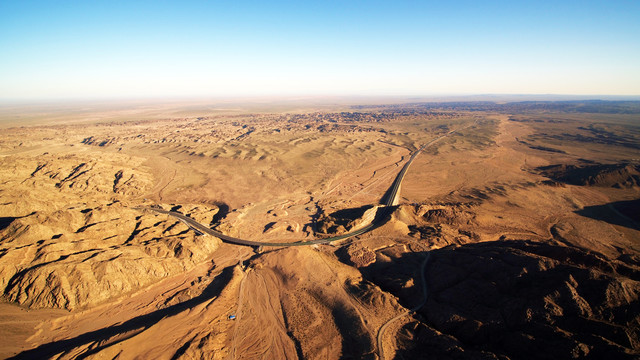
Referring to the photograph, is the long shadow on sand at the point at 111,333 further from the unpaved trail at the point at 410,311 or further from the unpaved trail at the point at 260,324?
the unpaved trail at the point at 410,311

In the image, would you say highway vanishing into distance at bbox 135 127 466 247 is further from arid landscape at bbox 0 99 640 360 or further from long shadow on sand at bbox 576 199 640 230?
long shadow on sand at bbox 576 199 640 230

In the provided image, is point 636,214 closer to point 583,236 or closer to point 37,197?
point 583,236

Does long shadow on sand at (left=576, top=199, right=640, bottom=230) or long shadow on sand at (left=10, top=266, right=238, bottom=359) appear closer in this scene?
long shadow on sand at (left=10, top=266, right=238, bottom=359)

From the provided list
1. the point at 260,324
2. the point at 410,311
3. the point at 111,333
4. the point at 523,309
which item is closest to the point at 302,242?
the point at 260,324

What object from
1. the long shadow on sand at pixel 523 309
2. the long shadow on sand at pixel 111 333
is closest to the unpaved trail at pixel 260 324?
the long shadow on sand at pixel 111 333

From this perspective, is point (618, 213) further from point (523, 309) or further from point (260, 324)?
point (260, 324)

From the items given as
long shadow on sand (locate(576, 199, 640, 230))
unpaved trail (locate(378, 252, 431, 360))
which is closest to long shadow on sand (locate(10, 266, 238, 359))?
unpaved trail (locate(378, 252, 431, 360))
